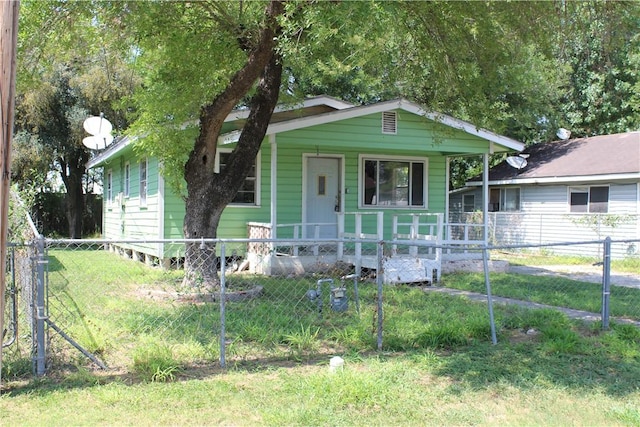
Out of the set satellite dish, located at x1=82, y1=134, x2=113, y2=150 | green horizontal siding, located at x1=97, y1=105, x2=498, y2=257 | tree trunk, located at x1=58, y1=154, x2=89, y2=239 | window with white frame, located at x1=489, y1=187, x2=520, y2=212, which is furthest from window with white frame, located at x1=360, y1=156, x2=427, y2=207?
tree trunk, located at x1=58, y1=154, x2=89, y2=239

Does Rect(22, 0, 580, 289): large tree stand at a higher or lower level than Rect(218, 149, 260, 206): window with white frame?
higher

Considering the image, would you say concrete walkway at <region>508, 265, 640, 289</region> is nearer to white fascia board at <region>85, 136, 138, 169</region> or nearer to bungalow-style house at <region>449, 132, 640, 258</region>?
bungalow-style house at <region>449, 132, 640, 258</region>

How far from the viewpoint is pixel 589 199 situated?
59.3ft

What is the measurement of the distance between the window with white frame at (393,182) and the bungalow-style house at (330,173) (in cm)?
2

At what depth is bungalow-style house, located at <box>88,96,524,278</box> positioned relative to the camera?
37.1 ft

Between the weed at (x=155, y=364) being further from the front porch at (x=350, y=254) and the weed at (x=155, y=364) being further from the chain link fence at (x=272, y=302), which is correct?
the front porch at (x=350, y=254)

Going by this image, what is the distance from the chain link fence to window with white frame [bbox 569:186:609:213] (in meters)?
4.90

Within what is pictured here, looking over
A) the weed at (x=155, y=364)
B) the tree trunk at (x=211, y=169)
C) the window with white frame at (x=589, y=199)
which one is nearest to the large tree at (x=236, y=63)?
the tree trunk at (x=211, y=169)

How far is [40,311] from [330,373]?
8.26 ft

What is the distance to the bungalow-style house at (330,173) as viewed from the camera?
11.3 meters

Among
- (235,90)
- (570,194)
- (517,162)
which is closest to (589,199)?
(570,194)

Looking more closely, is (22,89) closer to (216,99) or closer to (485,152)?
(216,99)

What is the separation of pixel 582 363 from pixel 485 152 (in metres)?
8.09

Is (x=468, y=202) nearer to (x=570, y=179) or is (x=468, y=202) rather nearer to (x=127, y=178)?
(x=570, y=179)
